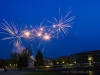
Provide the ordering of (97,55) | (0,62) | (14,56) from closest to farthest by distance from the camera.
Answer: (97,55) < (14,56) < (0,62)

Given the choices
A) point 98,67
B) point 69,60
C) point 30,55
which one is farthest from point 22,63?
point 98,67

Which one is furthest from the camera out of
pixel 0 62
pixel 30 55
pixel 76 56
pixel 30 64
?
pixel 0 62

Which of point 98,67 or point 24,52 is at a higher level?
point 24,52

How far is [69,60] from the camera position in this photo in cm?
11981

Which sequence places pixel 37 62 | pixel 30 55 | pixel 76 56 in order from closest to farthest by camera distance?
pixel 37 62, pixel 76 56, pixel 30 55

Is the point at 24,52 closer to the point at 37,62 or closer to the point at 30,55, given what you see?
the point at 30,55

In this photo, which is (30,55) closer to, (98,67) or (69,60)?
(69,60)

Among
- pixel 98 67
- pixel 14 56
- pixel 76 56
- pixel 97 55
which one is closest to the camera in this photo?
pixel 98 67

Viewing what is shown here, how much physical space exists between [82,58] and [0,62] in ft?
289

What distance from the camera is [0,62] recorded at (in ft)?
523

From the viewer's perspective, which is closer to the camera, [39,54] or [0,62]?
[39,54]

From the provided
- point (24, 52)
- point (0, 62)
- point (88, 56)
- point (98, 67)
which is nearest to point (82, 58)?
point (88, 56)

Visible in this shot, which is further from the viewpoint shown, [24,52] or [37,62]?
[24,52]

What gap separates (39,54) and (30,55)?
90.7 feet
